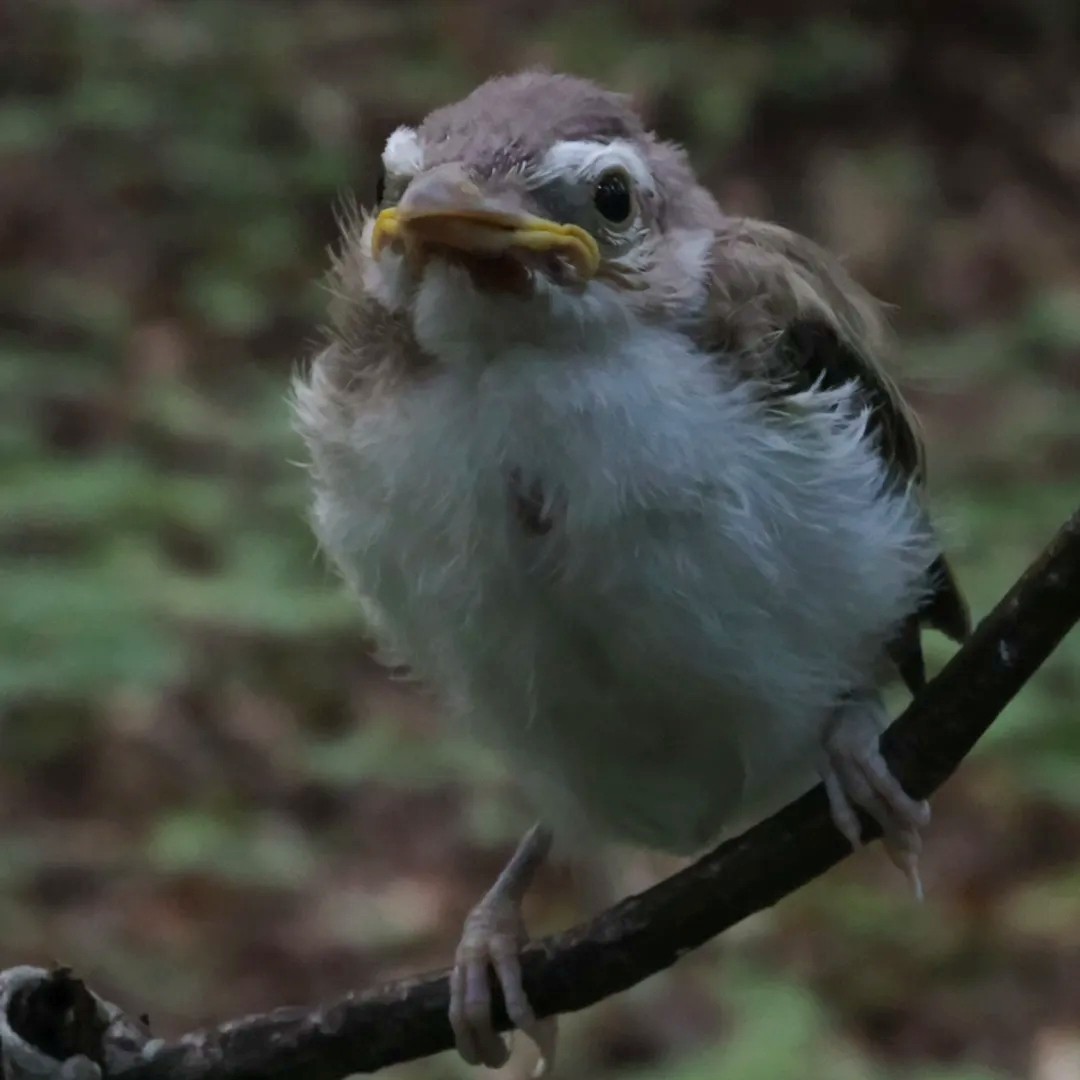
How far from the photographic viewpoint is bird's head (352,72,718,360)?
4.45ft

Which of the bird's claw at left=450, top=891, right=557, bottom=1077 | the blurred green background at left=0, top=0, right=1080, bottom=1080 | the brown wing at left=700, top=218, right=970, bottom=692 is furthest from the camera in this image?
the blurred green background at left=0, top=0, right=1080, bottom=1080

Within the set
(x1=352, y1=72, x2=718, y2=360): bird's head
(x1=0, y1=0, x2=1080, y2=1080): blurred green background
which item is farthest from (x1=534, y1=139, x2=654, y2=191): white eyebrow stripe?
(x1=0, y1=0, x2=1080, y2=1080): blurred green background

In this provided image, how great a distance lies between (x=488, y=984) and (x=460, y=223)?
80 cm

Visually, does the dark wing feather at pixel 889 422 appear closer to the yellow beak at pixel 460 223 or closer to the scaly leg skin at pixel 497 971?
the yellow beak at pixel 460 223

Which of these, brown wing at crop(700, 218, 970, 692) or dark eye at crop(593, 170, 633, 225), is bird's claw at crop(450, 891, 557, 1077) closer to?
brown wing at crop(700, 218, 970, 692)

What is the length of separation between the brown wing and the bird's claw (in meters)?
0.49

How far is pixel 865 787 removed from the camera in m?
1.63

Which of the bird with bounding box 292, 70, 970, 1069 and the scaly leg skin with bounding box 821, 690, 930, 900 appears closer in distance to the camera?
the bird with bounding box 292, 70, 970, 1069

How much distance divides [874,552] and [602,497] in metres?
0.33

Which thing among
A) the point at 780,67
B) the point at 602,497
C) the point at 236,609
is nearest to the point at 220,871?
the point at 236,609

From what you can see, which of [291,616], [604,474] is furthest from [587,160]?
[291,616]

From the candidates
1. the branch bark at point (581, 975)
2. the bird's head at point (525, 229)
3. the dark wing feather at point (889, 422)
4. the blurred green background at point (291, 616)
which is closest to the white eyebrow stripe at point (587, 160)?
the bird's head at point (525, 229)

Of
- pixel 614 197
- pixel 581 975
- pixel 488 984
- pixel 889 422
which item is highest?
pixel 614 197

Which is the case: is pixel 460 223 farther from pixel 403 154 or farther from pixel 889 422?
pixel 889 422
